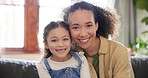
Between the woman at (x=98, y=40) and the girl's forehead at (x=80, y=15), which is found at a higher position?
the girl's forehead at (x=80, y=15)

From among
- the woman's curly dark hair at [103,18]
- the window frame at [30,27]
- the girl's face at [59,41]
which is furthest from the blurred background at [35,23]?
the girl's face at [59,41]

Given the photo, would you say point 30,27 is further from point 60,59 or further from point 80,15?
point 80,15

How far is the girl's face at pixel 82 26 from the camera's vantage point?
5.02 feet

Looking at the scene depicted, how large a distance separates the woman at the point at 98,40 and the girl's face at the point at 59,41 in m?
0.05

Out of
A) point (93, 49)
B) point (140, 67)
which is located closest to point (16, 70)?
point (93, 49)

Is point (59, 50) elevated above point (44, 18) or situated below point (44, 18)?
below

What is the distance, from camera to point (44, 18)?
3.52m

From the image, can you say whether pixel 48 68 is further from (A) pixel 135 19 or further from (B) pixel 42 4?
(A) pixel 135 19

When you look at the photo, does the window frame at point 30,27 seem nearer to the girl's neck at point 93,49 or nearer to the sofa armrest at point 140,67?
the sofa armrest at point 140,67

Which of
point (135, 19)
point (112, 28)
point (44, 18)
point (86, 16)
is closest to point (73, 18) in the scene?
point (86, 16)

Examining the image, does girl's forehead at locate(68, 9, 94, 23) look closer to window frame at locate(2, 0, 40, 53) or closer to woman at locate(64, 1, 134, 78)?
woman at locate(64, 1, 134, 78)

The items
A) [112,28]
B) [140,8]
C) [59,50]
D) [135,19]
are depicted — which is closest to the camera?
[59,50]

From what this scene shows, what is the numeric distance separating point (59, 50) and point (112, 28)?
439mm

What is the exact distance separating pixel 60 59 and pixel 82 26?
0.87 ft
